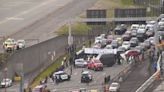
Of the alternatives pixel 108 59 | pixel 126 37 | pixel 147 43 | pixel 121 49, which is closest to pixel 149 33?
pixel 126 37

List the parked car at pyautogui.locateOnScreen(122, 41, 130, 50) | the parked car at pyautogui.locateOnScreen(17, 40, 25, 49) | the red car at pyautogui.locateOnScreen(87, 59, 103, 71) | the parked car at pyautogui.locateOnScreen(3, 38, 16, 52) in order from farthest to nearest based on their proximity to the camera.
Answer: the parked car at pyautogui.locateOnScreen(17, 40, 25, 49) < the parked car at pyautogui.locateOnScreen(3, 38, 16, 52) < the parked car at pyautogui.locateOnScreen(122, 41, 130, 50) < the red car at pyautogui.locateOnScreen(87, 59, 103, 71)

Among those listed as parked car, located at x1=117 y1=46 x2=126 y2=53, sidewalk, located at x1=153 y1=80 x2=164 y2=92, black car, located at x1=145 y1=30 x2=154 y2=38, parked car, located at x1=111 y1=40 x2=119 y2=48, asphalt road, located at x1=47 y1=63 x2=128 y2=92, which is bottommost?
asphalt road, located at x1=47 y1=63 x2=128 y2=92

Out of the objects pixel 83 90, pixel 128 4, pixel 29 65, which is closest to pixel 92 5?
pixel 128 4

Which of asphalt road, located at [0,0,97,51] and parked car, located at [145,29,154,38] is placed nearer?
parked car, located at [145,29,154,38]

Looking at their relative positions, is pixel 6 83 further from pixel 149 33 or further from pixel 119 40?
pixel 149 33

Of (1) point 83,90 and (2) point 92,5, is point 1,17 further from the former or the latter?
(1) point 83,90

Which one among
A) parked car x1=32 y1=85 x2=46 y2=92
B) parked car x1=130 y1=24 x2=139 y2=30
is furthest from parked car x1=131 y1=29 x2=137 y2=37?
parked car x1=32 y1=85 x2=46 y2=92

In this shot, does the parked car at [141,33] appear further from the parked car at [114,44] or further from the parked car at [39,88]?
the parked car at [39,88]

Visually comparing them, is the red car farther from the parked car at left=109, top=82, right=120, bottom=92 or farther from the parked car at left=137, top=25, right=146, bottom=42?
the parked car at left=137, top=25, right=146, bottom=42

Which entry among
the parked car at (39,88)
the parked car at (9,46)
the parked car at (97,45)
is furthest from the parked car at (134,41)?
the parked car at (39,88)

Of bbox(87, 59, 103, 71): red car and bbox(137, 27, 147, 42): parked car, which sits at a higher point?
bbox(137, 27, 147, 42): parked car

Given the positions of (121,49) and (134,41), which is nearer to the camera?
(121,49)
